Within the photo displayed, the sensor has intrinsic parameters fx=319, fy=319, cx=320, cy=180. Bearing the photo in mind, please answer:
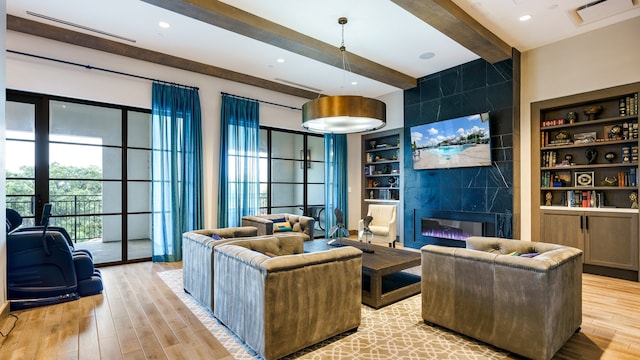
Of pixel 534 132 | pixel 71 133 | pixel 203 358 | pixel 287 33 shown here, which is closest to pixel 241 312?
pixel 203 358

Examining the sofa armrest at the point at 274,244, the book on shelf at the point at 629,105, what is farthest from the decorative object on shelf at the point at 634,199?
the sofa armrest at the point at 274,244

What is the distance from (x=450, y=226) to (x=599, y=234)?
2.18m

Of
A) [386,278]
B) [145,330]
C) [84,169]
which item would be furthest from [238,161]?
[145,330]

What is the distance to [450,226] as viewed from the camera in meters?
6.15

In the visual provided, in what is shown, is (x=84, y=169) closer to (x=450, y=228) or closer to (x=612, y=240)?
(x=450, y=228)

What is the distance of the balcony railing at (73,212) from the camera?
4.51m

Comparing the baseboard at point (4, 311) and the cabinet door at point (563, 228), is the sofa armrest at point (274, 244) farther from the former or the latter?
the cabinet door at point (563, 228)

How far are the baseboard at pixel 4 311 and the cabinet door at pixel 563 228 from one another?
6.81m

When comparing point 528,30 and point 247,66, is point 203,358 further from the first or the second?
point 528,30

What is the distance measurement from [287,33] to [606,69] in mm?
4511

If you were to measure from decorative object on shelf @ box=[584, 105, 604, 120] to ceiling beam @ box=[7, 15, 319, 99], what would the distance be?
17.3ft

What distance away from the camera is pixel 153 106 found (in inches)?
208

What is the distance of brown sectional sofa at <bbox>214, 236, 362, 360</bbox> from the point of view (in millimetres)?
2242

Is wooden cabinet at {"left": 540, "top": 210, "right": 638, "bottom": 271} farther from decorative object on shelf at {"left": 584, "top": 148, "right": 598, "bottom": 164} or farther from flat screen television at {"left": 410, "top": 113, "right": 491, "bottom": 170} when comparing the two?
flat screen television at {"left": 410, "top": 113, "right": 491, "bottom": 170}
